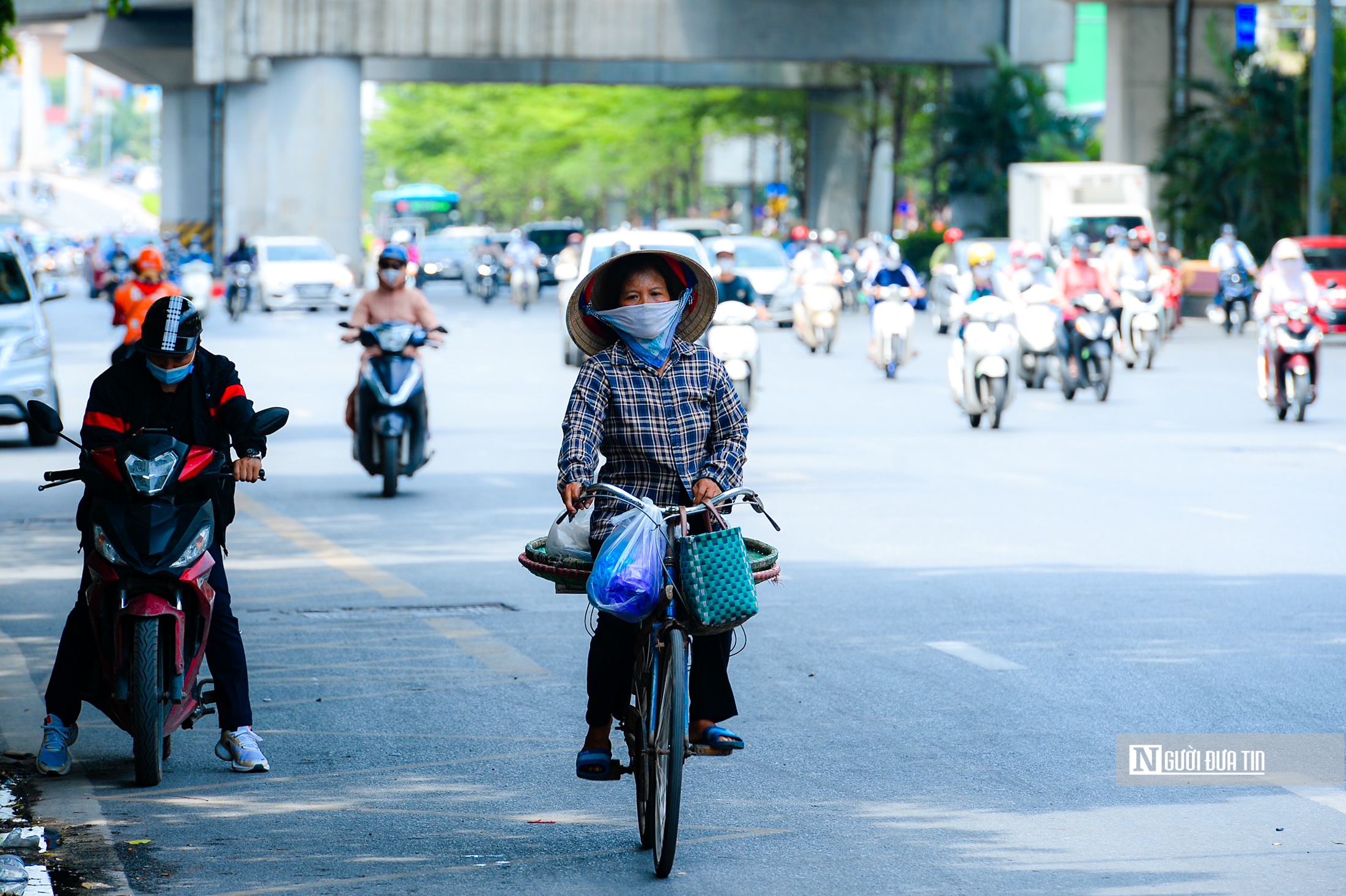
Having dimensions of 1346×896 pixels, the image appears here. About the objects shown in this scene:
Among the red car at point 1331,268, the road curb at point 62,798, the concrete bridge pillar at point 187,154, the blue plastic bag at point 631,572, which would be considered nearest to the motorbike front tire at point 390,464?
the road curb at point 62,798

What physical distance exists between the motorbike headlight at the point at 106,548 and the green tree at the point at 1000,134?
4729cm

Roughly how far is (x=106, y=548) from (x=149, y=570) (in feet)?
0.55

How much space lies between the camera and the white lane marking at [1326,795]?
20.8 ft

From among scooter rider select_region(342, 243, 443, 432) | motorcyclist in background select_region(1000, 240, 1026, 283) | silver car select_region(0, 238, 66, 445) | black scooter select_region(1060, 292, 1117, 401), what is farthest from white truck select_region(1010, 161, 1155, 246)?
scooter rider select_region(342, 243, 443, 432)

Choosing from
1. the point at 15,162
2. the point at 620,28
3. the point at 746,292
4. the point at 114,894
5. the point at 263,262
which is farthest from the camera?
the point at 15,162

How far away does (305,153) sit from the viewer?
55.7m

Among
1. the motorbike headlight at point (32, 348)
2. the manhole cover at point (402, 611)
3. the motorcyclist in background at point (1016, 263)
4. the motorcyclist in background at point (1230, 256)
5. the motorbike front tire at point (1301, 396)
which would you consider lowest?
the manhole cover at point (402, 611)

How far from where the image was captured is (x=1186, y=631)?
930 centimetres

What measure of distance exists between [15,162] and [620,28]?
143m

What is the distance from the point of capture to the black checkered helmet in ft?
22.0

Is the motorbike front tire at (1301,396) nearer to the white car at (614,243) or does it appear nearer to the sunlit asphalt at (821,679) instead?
the sunlit asphalt at (821,679)

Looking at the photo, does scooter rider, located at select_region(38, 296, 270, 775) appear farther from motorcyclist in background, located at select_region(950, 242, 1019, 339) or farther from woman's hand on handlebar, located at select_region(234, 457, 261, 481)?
motorcyclist in background, located at select_region(950, 242, 1019, 339)

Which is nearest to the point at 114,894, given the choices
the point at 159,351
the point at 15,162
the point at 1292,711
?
the point at 159,351

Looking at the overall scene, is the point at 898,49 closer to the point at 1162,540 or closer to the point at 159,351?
the point at 1162,540
